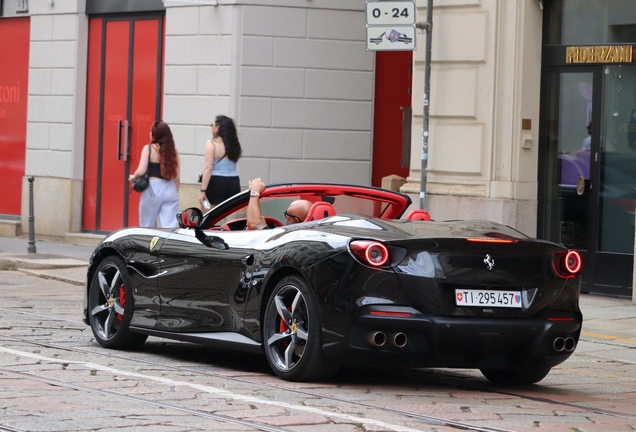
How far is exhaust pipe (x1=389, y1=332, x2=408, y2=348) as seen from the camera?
269 inches

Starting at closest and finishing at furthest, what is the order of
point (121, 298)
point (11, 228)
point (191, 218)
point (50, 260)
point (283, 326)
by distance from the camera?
point (283, 326)
point (191, 218)
point (121, 298)
point (50, 260)
point (11, 228)

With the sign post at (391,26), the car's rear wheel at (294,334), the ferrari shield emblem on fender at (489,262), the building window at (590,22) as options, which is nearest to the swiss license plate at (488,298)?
the ferrari shield emblem on fender at (489,262)

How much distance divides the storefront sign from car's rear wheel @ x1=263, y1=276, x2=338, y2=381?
7.26m

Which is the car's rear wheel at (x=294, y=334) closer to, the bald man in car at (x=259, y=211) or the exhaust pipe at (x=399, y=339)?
the exhaust pipe at (x=399, y=339)

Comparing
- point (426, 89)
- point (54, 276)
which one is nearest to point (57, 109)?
point (54, 276)

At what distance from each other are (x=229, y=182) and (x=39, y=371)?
7.50 m

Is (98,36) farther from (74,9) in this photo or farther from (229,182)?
(229,182)

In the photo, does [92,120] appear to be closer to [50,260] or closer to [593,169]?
[50,260]

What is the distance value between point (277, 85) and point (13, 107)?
5.54m

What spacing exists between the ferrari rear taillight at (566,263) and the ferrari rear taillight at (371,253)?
106cm

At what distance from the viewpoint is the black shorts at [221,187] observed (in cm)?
1483

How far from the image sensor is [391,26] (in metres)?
11.8

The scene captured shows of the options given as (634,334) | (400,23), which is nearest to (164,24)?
(400,23)

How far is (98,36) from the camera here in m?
19.2
